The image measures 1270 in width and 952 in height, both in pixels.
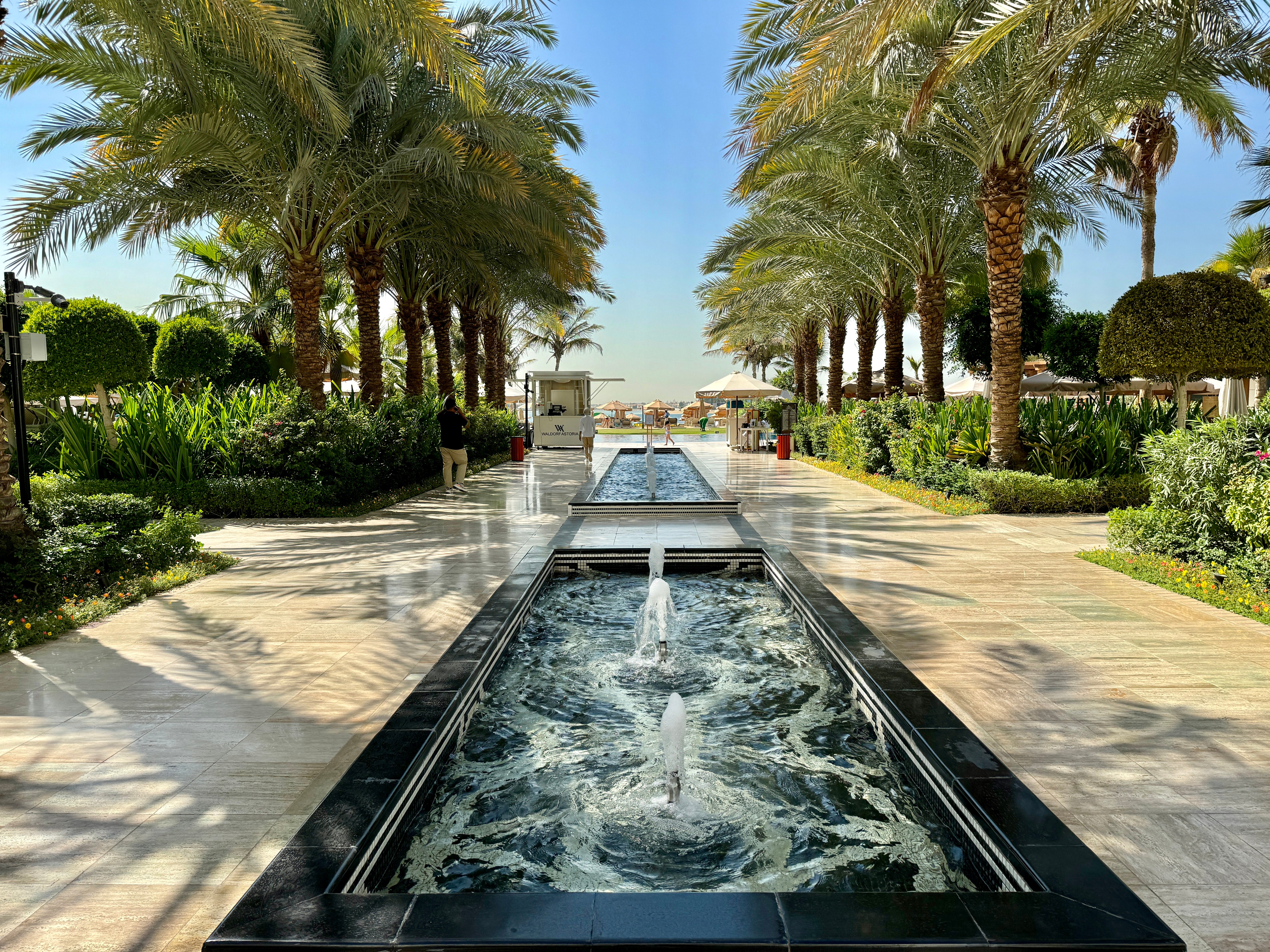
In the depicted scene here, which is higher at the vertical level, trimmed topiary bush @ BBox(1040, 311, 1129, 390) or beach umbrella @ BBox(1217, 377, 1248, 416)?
trimmed topiary bush @ BBox(1040, 311, 1129, 390)

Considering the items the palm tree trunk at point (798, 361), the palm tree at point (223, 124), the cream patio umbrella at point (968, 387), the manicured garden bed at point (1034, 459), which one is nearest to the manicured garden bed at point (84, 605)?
the palm tree at point (223, 124)

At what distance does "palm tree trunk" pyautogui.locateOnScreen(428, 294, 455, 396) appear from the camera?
2152 centimetres

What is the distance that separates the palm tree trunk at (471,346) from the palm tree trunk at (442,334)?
1306 mm

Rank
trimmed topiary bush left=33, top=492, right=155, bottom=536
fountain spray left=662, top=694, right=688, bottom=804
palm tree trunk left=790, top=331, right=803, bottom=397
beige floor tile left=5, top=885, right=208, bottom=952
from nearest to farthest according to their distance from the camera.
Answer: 1. beige floor tile left=5, top=885, right=208, bottom=952
2. fountain spray left=662, top=694, right=688, bottom=804
3. trimmed topiary bush left=33, top=492, right=155, bottom=536
4. palm tree trunk left=790, top=331, right=803, bottom=397

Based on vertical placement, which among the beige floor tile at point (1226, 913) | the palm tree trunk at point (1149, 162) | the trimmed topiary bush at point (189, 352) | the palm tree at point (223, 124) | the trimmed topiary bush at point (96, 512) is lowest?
the beige floor tile at point (1226, 913)

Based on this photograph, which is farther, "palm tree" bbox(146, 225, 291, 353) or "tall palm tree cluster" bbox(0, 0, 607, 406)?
"palm tree" bbox(146, 225, 291, 353)

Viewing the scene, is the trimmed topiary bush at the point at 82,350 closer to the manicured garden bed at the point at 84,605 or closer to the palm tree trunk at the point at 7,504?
the manicured garden bed at the point at 84,605

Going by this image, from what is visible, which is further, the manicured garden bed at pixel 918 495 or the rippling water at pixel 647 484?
the rippling water at pixel 647 484

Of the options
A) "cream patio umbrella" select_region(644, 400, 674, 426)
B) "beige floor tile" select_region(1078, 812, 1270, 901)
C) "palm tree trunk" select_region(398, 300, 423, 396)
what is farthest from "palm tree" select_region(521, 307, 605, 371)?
"beige floor tile" select_region(1078, 812, 1270, 901)

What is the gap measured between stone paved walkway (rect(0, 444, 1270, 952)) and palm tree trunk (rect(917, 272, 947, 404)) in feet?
25.5

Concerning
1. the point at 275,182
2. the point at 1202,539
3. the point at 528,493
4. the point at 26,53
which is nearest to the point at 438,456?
the point at 528,493

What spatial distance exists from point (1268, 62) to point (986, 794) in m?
11.3

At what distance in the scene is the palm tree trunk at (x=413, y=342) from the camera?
1945 centimetres

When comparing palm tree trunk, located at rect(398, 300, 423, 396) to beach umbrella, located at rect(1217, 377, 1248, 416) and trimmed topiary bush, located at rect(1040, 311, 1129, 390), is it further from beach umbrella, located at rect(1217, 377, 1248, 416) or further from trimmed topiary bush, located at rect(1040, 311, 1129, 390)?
beach umbrella, located at rect(1217, 377, 1248, 416)
